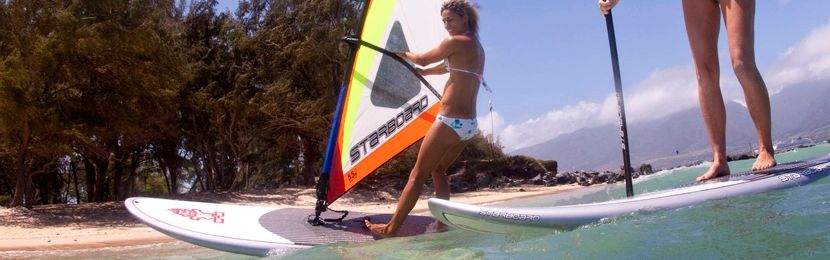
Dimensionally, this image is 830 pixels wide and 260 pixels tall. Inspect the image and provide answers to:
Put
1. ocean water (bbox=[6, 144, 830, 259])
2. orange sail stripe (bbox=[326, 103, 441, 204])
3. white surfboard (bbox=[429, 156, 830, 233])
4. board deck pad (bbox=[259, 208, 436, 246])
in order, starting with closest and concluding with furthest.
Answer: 1. ocean water (bbox=[6, 144, 830, 259])
2. white surfboard (bbox=[429, 156, 830, 233])
3. board deck pad (bbox=[259, 208, 436, 246])
4. orange sail stripe (bbox=[326, 103, 441, 204])

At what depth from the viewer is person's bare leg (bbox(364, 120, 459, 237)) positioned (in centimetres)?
390

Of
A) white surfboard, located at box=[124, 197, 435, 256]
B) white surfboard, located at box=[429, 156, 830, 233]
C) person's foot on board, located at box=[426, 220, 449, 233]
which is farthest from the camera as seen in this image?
person's foot on board, located at box=[426, 220, 449, 233]

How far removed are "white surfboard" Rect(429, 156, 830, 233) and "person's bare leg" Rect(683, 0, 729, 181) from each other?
67 cm

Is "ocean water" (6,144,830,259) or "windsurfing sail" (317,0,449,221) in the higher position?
"windsurfing sail" (317,0,449,221)

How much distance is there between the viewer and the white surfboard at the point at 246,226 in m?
4.02

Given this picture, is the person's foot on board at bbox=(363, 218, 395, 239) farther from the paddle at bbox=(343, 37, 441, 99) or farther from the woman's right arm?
the woman's right arm

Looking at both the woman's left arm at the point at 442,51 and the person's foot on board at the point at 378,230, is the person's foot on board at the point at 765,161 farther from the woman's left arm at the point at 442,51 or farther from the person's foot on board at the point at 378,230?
the person's foot on board at the point at 378,230

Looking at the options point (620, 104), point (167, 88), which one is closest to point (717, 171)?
point (620, 104)

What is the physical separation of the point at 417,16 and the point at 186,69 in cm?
958

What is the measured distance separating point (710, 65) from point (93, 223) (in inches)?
350

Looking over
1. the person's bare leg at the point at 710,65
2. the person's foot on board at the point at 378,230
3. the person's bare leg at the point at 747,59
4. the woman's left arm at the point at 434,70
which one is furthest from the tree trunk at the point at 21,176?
the person's bare leg at the point at 747,59

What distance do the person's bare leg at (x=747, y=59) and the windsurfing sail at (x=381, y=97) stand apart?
77.6 inches

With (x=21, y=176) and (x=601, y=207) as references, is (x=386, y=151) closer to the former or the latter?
(x=601, y=207)

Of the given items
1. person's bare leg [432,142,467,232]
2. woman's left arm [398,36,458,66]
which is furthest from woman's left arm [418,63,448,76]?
person's bare leg [432,142,467,232]
